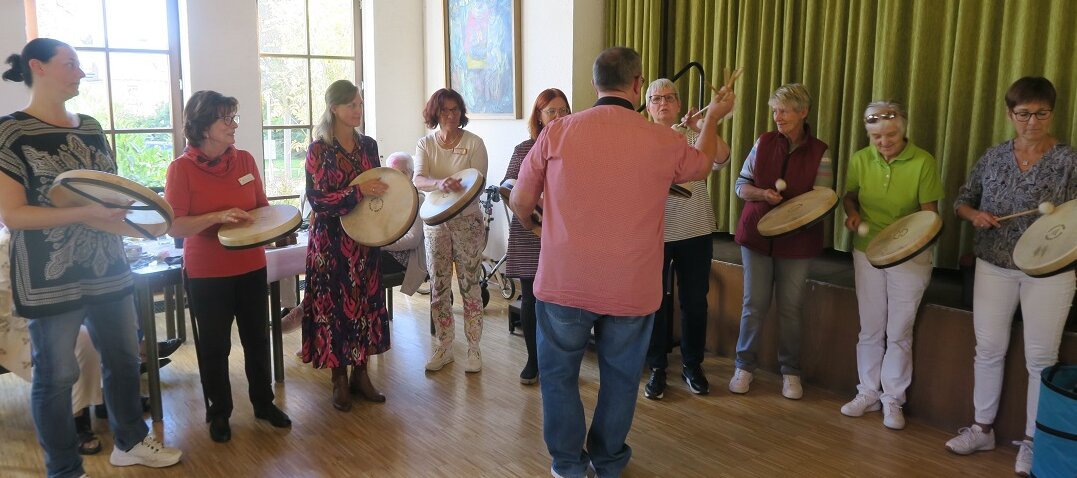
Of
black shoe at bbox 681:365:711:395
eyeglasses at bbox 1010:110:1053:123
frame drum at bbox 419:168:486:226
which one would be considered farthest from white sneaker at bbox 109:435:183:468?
eyeglasses at bbox 1010:110:1053:123

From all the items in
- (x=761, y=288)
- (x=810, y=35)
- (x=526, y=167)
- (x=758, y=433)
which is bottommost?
(x=758, y=433)

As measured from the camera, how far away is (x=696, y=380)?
3.62 m

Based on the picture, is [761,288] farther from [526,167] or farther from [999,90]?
[526,167]

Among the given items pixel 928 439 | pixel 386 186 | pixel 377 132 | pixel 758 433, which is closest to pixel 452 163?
pixel 386 186

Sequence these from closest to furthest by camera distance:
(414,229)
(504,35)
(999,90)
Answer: (999,90), (414,229), (504,35)

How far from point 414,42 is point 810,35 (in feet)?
11.4

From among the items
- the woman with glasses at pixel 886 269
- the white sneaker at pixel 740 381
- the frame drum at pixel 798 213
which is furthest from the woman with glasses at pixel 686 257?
the woman with glasses at pixel 886 269

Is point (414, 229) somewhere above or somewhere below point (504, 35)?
below

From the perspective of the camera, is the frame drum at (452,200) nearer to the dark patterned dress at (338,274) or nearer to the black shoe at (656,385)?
the dark patterned dress at (338,274)

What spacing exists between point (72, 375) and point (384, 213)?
3.84 ft

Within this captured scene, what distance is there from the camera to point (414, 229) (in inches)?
169

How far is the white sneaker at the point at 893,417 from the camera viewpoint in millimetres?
3195

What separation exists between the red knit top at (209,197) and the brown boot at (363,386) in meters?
0.75

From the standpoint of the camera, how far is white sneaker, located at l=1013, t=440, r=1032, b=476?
2.79 m
